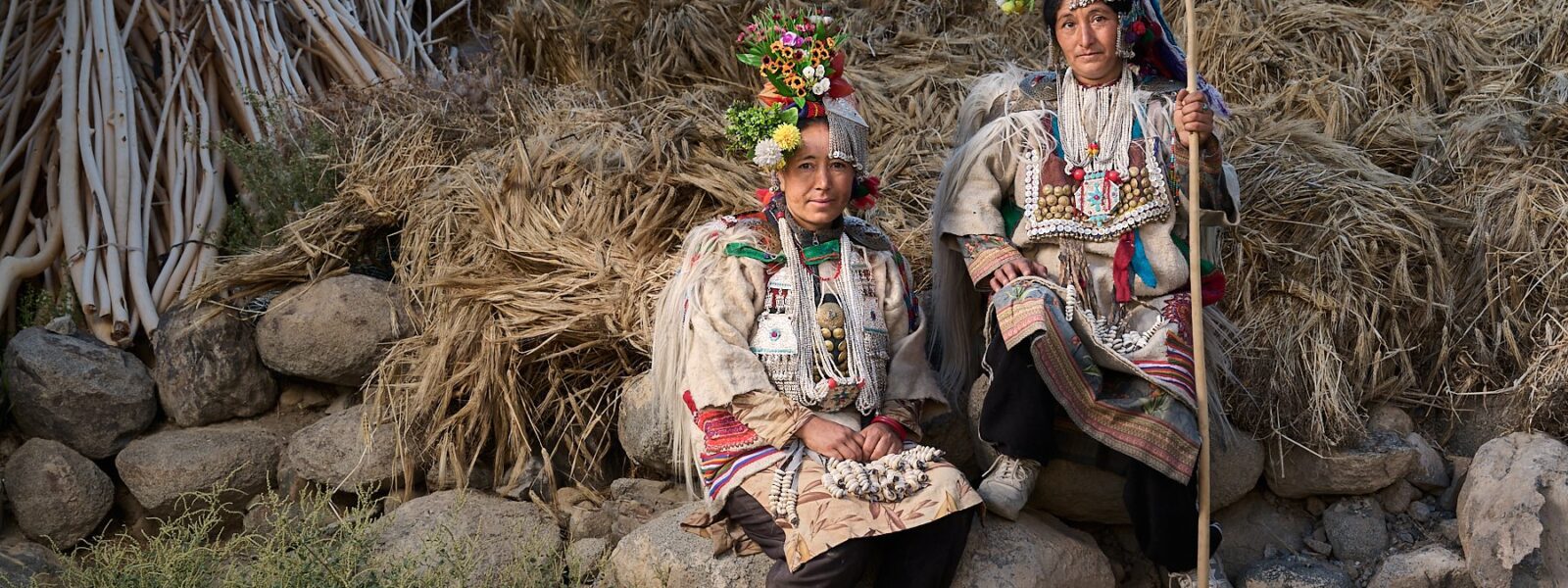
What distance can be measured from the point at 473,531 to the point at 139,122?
A: 244 centimetres

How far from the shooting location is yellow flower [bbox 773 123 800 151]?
3211 mm

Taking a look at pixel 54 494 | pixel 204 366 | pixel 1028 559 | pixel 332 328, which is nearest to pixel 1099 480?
pixel 1028 559

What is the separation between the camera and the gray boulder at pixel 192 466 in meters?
4.33

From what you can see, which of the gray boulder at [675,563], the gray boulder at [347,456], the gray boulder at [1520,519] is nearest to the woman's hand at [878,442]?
the gray boulder at [675,563]

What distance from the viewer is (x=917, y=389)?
11.0ft

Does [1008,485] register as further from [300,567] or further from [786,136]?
[300,567]

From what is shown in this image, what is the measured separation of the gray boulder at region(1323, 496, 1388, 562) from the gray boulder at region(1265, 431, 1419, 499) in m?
0.05

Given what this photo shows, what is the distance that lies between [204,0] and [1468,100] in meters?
4.64

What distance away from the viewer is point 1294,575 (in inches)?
141

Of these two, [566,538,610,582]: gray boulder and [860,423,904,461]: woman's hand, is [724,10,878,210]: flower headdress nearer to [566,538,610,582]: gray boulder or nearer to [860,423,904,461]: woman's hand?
[860,423,904,461]: woman's hand

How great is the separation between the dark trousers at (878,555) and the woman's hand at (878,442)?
192mm

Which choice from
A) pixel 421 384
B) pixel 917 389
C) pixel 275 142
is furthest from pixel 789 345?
→ pixel 275 142

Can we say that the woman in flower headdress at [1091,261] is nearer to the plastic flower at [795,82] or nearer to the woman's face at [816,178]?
the woman's face at [816,178]

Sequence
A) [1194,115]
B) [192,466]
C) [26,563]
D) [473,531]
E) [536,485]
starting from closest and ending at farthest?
1. [1194,115]
2. [473,531]
3. [26,563]
4. [536,485]
5. [192,466]
